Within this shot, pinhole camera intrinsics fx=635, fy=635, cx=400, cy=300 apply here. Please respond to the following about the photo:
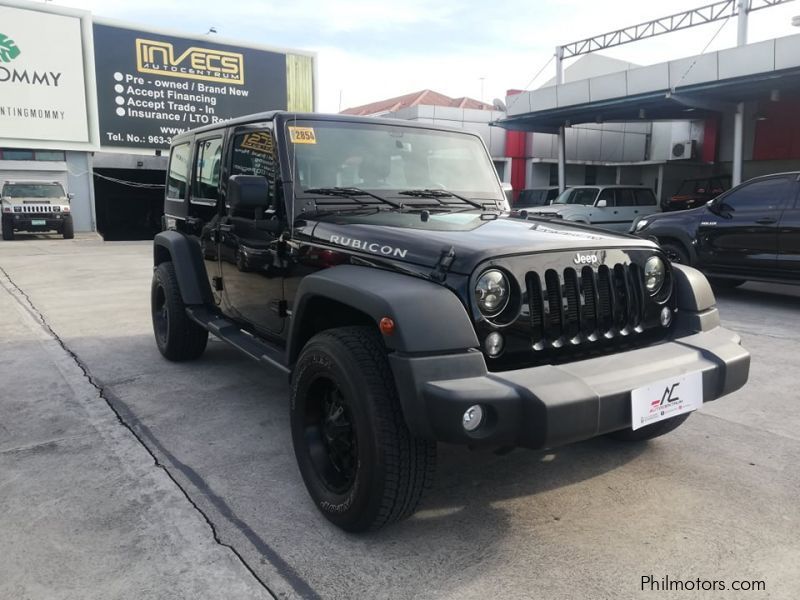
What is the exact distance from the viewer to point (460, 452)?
3412 mm

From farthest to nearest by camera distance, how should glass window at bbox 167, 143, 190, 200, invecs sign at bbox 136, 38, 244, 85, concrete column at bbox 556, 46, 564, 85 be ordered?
invecs sign at bbox 136, 38, 244, 85 < concrete column at bbox 556, 46, 564, 85 < glass window at bbox 167, 143, 190, 200

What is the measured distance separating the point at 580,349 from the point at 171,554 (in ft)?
5.99

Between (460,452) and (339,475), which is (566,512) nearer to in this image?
(460,452)

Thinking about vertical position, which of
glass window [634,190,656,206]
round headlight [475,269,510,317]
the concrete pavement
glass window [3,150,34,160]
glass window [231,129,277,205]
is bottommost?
the concrete pavement

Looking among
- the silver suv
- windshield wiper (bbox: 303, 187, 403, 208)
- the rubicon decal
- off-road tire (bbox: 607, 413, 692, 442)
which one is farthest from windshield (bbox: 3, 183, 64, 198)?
off-road tire (bbox: 607, 413, 692, 442)

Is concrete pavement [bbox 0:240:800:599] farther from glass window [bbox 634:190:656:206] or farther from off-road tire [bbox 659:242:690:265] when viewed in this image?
glass window [bbox 634:190:656:206]

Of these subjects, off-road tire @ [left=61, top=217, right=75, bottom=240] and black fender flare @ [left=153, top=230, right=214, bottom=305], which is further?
off-road tire @ [left=61, top=217, right=75, bottom=240]

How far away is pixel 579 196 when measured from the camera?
16.1 metres

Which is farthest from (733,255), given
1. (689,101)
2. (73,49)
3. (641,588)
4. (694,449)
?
(73,49)

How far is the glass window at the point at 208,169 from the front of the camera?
4250mm

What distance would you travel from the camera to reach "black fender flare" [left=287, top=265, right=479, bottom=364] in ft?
7.36

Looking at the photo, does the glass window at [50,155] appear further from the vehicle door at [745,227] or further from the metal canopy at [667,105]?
the vehicle door at [745,227]

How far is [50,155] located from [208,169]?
20.6 metres

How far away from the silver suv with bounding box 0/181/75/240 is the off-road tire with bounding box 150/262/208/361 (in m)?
16.3
